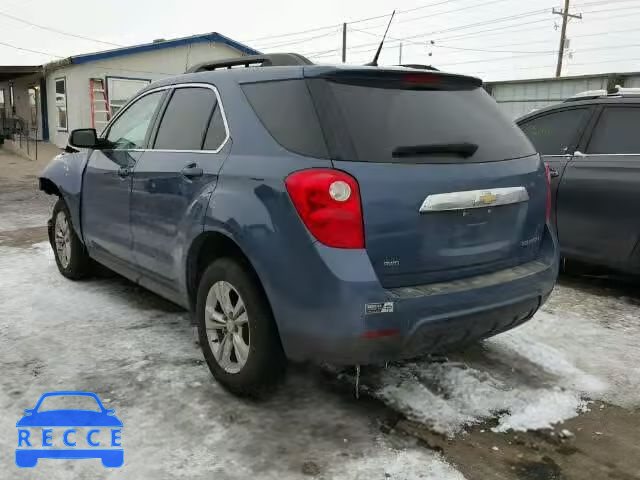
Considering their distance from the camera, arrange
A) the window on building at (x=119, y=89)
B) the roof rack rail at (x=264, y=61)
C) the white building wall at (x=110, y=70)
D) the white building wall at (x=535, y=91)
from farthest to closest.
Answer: the window on building at (x=119, y=89) < the white building wall at (x=110, y=70) < the white building wall at (x=535, y=91) < the roof rack rail at (x=264, y=61)

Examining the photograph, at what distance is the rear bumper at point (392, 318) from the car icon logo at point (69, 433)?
3.02ft

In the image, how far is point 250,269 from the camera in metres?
2.91

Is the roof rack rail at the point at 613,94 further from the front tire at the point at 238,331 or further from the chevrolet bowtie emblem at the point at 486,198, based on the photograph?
the front tire at the point at 238,331

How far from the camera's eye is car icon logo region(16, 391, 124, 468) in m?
2.58

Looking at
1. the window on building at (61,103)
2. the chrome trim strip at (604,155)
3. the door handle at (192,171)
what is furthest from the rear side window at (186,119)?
the window on building at (61,103)

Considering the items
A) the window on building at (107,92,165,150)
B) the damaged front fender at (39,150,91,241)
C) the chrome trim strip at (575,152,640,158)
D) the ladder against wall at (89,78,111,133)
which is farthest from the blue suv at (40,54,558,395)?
the ladder against wall at (89,78,111,133)

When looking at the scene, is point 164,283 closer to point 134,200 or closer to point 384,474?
point 134,200

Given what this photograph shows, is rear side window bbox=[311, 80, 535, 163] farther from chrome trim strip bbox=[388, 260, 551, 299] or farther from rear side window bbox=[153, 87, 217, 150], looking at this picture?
rear side window bbox=[153, 87, 217, 150]

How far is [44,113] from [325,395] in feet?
82.1

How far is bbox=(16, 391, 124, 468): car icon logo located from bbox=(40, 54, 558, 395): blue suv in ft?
2.09

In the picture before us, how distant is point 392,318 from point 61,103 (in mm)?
22924

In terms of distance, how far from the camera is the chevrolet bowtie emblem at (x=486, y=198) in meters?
2.81

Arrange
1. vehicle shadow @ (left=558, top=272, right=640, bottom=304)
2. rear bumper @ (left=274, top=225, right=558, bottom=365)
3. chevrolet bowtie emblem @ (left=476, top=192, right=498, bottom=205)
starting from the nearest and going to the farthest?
rear bumper @ (left=274, top=225, right=558, bottom=365)
chevrolet bowtie emblem @ (left=476, top=192, right=498, bottom=205)
vehicle shadow @ (left=558, top=272, right=640, bottom=304)

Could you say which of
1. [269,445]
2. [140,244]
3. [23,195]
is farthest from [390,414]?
[23,195]
